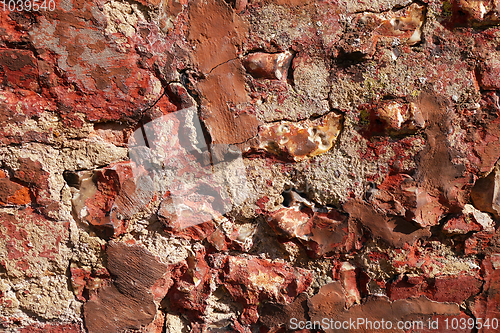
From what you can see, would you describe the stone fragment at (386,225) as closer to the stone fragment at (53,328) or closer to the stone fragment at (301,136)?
the stone fragment at (301,136)

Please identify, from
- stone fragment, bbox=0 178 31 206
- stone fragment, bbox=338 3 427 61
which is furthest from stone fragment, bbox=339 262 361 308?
stone fragment, bbox=0 178 31 206

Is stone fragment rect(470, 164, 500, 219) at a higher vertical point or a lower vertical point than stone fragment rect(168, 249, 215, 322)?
higher

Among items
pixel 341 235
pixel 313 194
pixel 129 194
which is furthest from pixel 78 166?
pixel 341 235

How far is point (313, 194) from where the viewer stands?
3.37 feet

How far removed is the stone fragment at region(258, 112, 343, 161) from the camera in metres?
1.01

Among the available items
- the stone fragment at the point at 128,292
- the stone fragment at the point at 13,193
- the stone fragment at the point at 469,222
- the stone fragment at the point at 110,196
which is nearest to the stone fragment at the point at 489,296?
the stone fragment at the point at 469,222

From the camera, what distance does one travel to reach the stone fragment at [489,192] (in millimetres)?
1016

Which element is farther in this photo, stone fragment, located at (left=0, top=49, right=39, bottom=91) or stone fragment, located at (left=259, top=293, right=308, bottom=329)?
stone fragment, located at (left=259, top=293, right=308, bottom=329)

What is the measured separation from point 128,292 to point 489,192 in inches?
46.5

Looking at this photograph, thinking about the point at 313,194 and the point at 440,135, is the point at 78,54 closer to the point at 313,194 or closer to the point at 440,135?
the point at 313,194

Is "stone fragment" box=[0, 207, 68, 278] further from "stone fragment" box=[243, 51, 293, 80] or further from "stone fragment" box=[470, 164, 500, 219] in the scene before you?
"stone fragment" box=[470, 164, 500, 219]

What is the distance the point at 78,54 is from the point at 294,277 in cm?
94

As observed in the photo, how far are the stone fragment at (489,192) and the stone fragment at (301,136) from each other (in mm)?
483

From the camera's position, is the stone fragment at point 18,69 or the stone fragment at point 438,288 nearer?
the stone fragment at point 18,69
